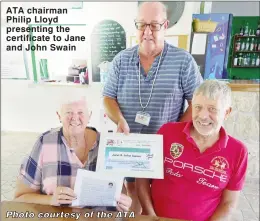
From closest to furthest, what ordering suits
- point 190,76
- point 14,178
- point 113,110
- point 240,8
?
point 190,76 < point 113,110 < point 14,178 < point 240,8

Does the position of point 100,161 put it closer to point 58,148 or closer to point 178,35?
point 58,148

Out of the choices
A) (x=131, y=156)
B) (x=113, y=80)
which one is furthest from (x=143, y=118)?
(x=131, y=156)

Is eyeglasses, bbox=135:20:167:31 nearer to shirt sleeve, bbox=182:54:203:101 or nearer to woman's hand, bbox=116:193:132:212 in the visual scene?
shirt sleeve, bbox=182:54:203:101

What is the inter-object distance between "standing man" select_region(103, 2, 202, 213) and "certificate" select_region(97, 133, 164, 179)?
0.75ft

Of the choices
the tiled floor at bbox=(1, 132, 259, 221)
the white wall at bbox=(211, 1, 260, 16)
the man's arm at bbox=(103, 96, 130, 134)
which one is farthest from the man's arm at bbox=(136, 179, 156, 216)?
the white wall at bbox=(211, 1, 260, 16)

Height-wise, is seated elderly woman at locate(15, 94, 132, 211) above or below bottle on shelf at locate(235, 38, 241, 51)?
below

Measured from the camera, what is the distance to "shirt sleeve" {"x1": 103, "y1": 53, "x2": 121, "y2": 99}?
4.88 ft

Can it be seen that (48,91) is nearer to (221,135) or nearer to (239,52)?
(221,135)

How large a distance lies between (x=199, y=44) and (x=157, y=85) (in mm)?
1059

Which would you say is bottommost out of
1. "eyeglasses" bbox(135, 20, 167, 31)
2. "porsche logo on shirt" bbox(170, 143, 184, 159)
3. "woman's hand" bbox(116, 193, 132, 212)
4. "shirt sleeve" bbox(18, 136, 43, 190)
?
"woman's hand" bbox(116, 193, 132, 212)

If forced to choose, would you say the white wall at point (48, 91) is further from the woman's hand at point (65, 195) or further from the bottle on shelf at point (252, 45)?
the bottle on shelf at point (252, 45)

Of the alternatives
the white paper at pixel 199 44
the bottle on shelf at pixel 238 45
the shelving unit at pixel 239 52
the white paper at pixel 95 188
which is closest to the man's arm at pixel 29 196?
the white paper at pixel 95 188

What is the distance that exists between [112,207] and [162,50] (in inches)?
34.6

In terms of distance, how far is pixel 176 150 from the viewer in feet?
3.72
